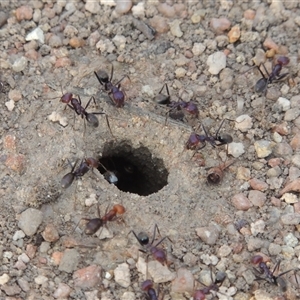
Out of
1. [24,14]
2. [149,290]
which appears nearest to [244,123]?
[149,290]

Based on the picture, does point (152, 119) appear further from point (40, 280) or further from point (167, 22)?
point (40, 280)

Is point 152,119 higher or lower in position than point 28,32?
lower

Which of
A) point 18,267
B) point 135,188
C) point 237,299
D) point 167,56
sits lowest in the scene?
point 135,188

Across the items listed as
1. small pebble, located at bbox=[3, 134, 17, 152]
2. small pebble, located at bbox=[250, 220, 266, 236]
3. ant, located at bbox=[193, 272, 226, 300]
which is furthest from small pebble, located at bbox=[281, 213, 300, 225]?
small pebble, located at bbox=[3, 134, 17, 152]

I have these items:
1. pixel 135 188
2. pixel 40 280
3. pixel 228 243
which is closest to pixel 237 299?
pixel 228 243

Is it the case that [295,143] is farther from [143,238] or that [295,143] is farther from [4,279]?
[4,279]

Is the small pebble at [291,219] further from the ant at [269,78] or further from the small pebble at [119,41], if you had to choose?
the small pebble at [119,41]
